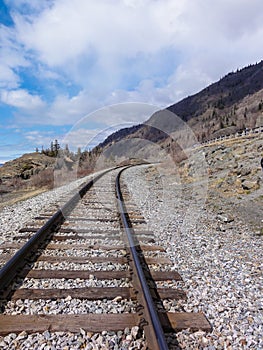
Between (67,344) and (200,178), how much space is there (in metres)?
11.5

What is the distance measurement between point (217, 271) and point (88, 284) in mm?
1815

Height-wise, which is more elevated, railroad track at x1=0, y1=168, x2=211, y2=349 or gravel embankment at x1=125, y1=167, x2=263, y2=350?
railroad track at x1=0, y1=168, x2=211, y2=349

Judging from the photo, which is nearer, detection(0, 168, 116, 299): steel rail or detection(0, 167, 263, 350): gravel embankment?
detection(0, 167, 263, 350): gravel embankment

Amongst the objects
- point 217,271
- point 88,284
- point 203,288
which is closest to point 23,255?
point 88,284

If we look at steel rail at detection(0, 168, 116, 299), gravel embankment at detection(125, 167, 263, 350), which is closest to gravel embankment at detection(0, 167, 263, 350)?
gravel embankment at detection(125, 167, 263, 350)

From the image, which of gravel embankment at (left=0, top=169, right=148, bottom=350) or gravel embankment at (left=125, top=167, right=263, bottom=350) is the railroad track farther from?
gravel embankment at (left=125, top=167, right=263, bottom=350)

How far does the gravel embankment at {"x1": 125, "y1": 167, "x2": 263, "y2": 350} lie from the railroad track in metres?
0.17

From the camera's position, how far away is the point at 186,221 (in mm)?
6500

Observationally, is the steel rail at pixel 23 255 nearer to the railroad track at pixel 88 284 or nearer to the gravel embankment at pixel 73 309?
the railroad track at pixel 88 284

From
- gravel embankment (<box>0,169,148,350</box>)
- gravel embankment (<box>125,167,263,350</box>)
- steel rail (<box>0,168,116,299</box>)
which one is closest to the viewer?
gravel embankment (<box>0,169,148,350</box>)

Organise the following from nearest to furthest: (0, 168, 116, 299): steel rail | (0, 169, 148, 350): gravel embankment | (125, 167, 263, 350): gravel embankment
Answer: (0, 169, 148, 350): gravel embankment, (125, 167, 263, 350): gravel embankment, (0, 168, 116, 299): steel rail

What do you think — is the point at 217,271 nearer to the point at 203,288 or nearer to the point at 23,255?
the point at 203,288

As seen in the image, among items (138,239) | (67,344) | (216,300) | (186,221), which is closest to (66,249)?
(138,239)

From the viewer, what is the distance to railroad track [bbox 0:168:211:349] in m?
2.50
